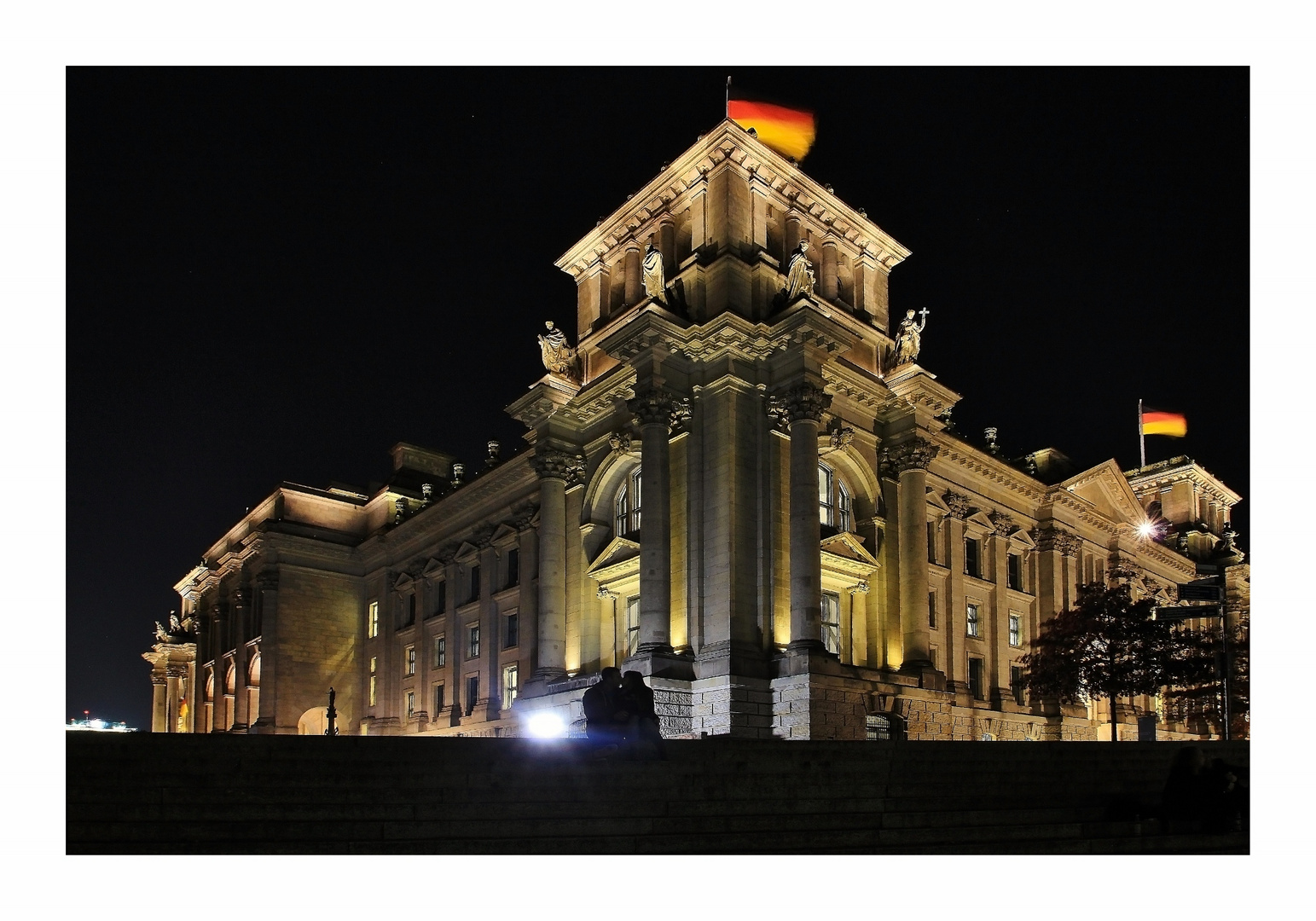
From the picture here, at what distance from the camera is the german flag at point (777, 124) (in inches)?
1770

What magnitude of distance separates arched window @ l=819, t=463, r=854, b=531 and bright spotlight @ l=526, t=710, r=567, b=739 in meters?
11.7

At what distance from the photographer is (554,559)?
4356cm

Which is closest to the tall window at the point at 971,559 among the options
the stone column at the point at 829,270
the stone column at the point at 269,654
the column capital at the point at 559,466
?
the stone column at the point at 829,270

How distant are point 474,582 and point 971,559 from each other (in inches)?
940

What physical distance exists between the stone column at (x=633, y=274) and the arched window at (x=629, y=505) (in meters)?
6.96

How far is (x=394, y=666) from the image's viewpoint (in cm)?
6328

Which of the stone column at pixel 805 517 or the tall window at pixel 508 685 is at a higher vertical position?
the stone column at pixel 805 517

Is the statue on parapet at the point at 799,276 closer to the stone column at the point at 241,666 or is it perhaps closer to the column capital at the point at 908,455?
the column capital at the point at 908,455

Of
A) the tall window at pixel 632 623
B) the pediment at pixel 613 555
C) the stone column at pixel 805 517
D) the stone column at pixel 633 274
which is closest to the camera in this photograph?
the stone column at pixel 805 517

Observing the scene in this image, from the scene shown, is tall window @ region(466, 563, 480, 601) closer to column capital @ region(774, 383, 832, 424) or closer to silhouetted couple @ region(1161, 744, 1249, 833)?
column capital @ region(774, 383, 832, 424)

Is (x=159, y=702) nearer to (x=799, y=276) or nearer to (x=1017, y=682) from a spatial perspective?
(x=1017, y=682)

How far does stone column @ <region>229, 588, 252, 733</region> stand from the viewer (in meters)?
66.1

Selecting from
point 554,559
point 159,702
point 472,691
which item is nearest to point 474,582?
point 472,691

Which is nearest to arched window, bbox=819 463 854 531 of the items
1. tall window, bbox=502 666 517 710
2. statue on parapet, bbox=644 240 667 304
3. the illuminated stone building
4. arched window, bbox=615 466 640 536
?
the illuminated stone building
